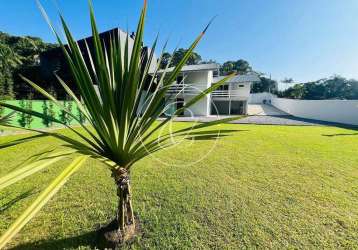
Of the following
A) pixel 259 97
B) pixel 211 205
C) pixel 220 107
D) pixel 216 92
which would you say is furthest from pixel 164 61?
pixel 259 97

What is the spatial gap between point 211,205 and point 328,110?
803 inches

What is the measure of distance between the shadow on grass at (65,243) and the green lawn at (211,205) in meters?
0.01

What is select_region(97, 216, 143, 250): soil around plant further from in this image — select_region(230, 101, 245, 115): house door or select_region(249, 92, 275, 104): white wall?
select_region(249, 92, 275, 104): white wall

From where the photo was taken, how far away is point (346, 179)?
3982 mm

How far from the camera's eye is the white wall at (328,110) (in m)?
15.4

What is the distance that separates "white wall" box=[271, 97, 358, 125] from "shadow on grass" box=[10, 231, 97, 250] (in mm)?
19919

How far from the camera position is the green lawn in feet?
7.28

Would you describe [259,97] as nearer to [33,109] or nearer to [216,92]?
[216,92]

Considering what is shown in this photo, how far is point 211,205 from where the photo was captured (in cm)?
294

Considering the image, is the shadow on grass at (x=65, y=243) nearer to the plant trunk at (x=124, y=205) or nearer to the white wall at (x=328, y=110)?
the plant trunk at (x=124, y=205)

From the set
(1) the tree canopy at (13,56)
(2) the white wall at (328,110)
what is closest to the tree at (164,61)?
(1) the tree canopy at (13,56)

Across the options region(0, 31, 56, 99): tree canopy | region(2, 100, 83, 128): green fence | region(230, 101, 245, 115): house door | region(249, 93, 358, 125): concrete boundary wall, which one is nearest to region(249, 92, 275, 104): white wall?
region(249, 93, 358, 125): concrete boundary wall

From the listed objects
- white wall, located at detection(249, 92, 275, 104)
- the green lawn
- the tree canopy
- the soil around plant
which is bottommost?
the green lawn

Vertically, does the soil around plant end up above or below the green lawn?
above
